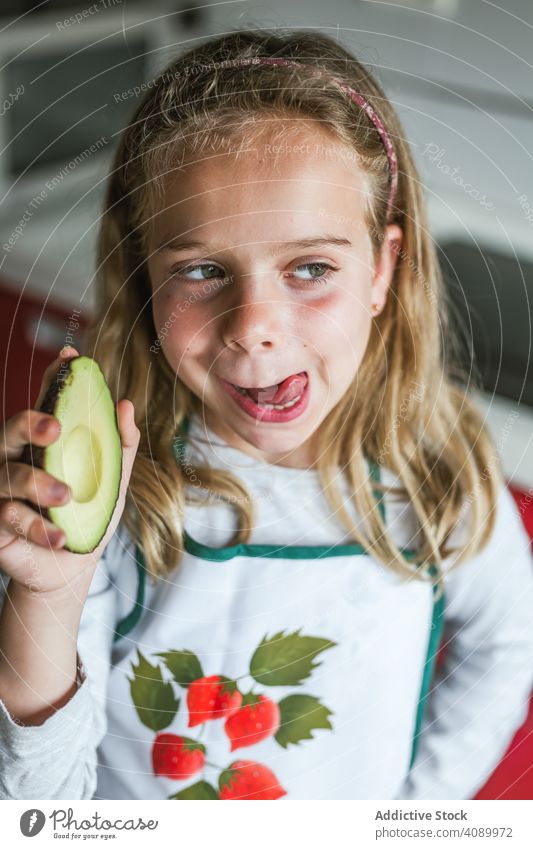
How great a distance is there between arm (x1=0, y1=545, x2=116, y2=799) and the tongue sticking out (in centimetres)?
14

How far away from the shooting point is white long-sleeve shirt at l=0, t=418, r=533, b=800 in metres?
0.53

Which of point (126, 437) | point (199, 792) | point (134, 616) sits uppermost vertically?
point (126, 437)

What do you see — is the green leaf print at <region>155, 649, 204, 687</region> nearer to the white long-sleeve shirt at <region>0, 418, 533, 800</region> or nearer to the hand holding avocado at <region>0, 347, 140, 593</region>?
the white long-sleeve shirt at <region>0, 418, 533, 800</region>

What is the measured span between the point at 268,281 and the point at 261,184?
51mm

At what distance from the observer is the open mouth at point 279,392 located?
1.60 feet

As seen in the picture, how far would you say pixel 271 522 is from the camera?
0.55 metres

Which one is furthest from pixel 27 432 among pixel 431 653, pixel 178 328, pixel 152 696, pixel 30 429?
pixel 431 653

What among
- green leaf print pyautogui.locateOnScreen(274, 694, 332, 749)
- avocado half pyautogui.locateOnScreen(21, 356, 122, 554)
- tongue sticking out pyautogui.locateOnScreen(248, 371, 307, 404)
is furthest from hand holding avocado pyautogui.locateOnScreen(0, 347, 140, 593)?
green leaf print pyautogui.locateOnScreen(274, 694, 332, 749)

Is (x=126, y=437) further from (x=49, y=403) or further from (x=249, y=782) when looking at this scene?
(x=249, y=782)

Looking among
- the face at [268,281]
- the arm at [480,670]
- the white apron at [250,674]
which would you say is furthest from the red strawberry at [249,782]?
the face at [268,281]

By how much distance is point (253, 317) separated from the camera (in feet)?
1.48

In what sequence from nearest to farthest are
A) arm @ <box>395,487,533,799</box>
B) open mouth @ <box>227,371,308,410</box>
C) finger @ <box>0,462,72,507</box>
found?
1. finger @ <box>0,462,72,507</box>
2. open mouth @ <box>227,371,308,410</box>
3. arm @ <box>395,487,533,799</box>

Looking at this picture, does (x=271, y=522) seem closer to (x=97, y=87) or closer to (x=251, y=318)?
(x=251, y=318)

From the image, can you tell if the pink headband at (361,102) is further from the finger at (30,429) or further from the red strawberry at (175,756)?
the red strawberry at (175,756)
